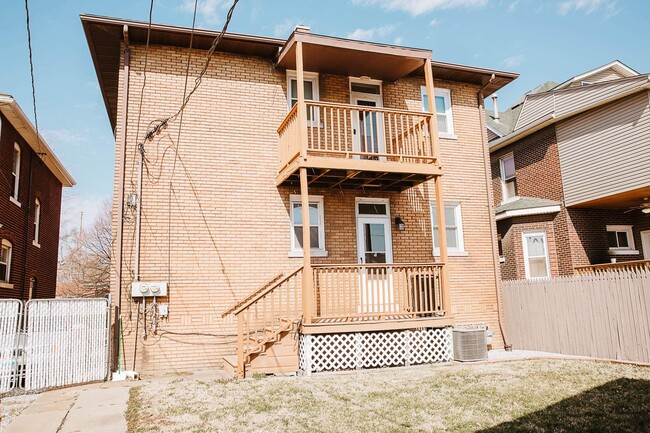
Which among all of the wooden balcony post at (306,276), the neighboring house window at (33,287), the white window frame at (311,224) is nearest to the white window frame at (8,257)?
the neighboring house window at (33,287)

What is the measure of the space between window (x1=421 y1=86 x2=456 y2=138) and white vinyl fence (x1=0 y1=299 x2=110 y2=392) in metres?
9.67

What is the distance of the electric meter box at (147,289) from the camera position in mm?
10031

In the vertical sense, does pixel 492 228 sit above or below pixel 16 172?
below

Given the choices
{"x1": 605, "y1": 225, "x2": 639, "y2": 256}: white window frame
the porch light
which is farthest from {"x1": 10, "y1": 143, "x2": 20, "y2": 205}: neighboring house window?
{"x1": 605, "y1": 225, "x2": 639, "y2": 256}: white window frame

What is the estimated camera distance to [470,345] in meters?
10.8

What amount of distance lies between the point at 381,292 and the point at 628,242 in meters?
11.1

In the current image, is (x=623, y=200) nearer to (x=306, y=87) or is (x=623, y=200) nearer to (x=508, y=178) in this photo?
(x=508, y=178)

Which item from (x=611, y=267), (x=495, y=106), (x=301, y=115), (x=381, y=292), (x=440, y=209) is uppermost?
(x=495, y=106)

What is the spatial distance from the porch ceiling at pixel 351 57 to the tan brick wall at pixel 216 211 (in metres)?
0.59

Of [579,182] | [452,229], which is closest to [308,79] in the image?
[452,229]

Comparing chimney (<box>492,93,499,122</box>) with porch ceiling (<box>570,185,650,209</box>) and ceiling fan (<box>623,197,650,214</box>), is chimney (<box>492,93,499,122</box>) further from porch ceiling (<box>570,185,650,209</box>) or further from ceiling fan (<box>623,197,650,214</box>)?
ceiling fan (<box>623,197,650,214</box>)

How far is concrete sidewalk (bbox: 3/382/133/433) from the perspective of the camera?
600 cm

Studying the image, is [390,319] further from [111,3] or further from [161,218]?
[111,3]

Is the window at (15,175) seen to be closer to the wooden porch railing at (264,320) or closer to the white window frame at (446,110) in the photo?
the wooden porch railing at (264,320)
